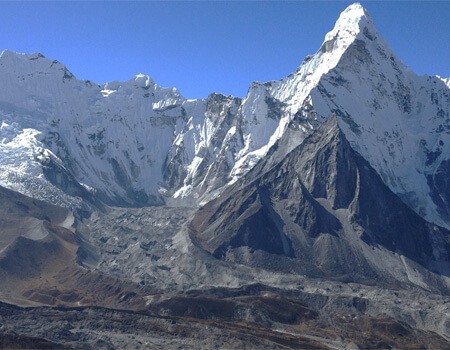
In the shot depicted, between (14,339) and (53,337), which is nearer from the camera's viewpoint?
(14,339)

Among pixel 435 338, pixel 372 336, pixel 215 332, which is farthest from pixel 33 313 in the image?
pixel 435 338

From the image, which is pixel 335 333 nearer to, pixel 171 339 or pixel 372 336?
pixel 372 336

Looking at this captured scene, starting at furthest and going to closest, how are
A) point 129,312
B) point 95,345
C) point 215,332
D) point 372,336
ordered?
point 372,336
point 129,312
point 215,332
point 95,345

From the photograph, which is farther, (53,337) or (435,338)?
(435,338)

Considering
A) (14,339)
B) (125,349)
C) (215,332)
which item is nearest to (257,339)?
(215,332)

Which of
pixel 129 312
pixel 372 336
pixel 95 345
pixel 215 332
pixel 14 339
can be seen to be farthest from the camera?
pixel 372 336

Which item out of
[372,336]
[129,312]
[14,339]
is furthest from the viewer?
[372,336]

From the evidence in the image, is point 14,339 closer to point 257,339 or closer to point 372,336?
point 257,339

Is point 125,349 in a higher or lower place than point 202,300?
lower

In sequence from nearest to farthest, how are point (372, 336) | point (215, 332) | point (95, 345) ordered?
point (95, 345) → point (215, 332) → point (372, 336)
